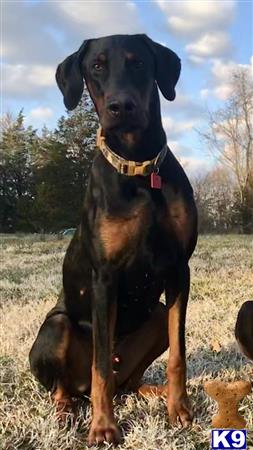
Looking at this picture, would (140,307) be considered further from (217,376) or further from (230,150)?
(230,150)

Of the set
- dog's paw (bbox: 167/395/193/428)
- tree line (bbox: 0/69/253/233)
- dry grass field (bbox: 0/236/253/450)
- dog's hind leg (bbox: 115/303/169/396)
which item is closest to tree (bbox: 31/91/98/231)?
tree line (bbox: 0/69/253/233)

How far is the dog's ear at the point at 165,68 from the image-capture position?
3570mm

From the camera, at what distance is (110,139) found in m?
3.49

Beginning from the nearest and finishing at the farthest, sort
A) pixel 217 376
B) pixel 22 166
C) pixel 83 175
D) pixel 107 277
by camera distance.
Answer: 1. pixel 107 277
2. pixel 217 376
3. pixel 83 175
4. pixel 22 166

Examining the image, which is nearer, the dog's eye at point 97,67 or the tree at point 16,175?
the dog's eye at point 97,67

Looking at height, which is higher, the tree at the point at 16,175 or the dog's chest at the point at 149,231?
the tree at the point at 16,175

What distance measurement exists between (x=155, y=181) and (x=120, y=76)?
0.60 meters

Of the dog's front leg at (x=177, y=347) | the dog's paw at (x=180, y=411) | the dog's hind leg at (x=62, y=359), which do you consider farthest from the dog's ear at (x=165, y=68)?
the dog's paw at (x=180, y=411)

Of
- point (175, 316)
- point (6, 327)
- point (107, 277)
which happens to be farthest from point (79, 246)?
point (6, 327)

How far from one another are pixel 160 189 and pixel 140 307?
27.6 inches

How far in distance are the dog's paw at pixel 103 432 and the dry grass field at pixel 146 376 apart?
0.17 feet

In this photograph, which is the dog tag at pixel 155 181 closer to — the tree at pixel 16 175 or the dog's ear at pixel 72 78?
the dog's ear at pixel 72 78

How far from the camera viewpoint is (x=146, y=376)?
13.8 ft

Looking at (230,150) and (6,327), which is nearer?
(6,327)
